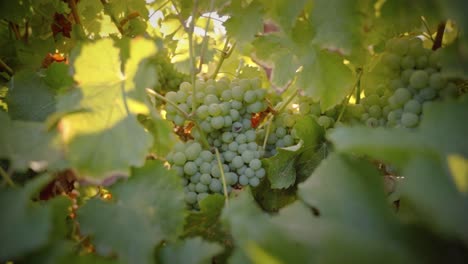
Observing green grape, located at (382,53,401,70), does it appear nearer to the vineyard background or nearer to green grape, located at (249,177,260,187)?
the vineyard background

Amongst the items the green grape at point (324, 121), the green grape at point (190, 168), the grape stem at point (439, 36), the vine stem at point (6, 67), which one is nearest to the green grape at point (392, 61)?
the grape stem at point (439, 36)

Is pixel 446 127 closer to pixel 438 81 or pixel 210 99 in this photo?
pixel 438 81

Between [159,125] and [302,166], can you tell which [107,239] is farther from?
[302,166]

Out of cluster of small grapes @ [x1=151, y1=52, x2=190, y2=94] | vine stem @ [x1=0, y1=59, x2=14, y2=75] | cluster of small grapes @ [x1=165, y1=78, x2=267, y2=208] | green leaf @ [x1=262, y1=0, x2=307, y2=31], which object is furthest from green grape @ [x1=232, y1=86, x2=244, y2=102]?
vine stem @ [x1=0, y1=59, x2=14, y2=75]

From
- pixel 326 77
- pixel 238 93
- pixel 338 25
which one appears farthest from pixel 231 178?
pixel 338 25

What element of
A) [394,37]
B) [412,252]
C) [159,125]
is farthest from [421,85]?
[159,125]

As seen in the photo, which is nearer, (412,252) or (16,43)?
(412,252)
